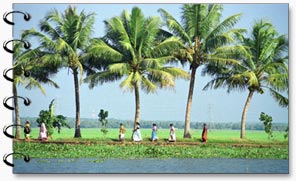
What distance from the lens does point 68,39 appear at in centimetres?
830

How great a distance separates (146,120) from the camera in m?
8.02

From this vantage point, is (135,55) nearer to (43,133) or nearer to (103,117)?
(103,117)

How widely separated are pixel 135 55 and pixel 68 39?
93 centimetres

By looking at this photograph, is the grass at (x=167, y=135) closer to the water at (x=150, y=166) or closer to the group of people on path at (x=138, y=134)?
the group of people on path at (x=138, y=134)

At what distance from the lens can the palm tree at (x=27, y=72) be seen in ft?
25.1

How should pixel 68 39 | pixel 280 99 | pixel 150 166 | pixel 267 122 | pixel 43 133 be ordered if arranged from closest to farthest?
pixel 150 166 → pixel 280 99 → pixel 267 122 → pixel 43 133 → pixel 68 39

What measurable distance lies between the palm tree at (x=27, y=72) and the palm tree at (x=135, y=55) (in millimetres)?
552

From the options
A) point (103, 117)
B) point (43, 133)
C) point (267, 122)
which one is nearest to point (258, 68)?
point (267, 122)

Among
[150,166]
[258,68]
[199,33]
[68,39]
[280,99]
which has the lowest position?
[150,166]

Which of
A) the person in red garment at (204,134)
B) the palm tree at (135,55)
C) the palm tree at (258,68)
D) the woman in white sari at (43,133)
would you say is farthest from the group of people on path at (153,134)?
the woman in white sari at (43,133)

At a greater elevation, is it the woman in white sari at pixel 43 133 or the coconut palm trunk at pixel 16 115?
the coconut palm trunk at pixel 16 115

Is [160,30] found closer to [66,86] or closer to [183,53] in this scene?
[183,53]

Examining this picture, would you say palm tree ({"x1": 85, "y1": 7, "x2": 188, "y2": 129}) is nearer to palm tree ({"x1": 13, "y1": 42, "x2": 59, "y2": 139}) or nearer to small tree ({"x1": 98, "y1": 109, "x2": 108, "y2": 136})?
small tree ({"x1": 98, "y1": 109, "x2": 108, "y2": 136})

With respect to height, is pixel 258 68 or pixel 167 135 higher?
pixel 258 68
